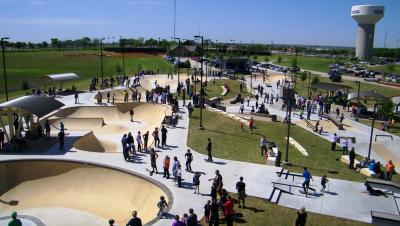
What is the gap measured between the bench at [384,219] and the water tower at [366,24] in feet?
449

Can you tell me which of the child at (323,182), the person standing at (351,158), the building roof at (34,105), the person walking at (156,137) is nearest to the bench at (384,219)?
the child at (323,182)

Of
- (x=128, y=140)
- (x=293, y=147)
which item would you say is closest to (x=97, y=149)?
(x=128, y=140)

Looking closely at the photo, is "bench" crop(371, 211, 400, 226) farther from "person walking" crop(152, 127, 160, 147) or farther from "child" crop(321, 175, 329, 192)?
"person walking" crop(152, 127, 160, 147)

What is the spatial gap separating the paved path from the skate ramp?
11.9 ft

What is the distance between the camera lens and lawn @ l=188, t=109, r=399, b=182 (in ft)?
69.7

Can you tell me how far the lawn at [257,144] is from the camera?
21.2 metres

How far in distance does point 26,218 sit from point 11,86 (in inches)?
1861

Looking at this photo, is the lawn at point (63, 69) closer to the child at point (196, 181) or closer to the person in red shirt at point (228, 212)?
the child at point (196, 181)

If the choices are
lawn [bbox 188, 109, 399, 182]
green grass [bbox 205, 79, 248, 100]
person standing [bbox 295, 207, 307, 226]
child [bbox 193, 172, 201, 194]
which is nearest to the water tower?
green grass [bbox 205, 79, 248, 100]

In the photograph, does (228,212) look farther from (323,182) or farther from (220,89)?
(220,89)

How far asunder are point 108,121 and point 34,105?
11420mm

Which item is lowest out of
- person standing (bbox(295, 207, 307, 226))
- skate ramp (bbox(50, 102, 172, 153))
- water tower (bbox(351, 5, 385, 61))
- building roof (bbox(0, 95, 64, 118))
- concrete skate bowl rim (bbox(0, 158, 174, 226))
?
skate ramp (bbox(50, 102, 172, 153))

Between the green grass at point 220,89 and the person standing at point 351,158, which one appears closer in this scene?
the person standing at point 351,158

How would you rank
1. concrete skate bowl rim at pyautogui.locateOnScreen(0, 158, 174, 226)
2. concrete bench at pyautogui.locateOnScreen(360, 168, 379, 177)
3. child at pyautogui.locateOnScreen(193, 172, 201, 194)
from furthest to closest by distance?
concrete bench at pyautogui.locateOnScreen(360, 168, 379, 177), child at pyautogui.locateOnScreen(193, 172, 201, 194), concrete skate bowl rim at pyautogui.locateOnScreen(0, 158, 174, 226)
